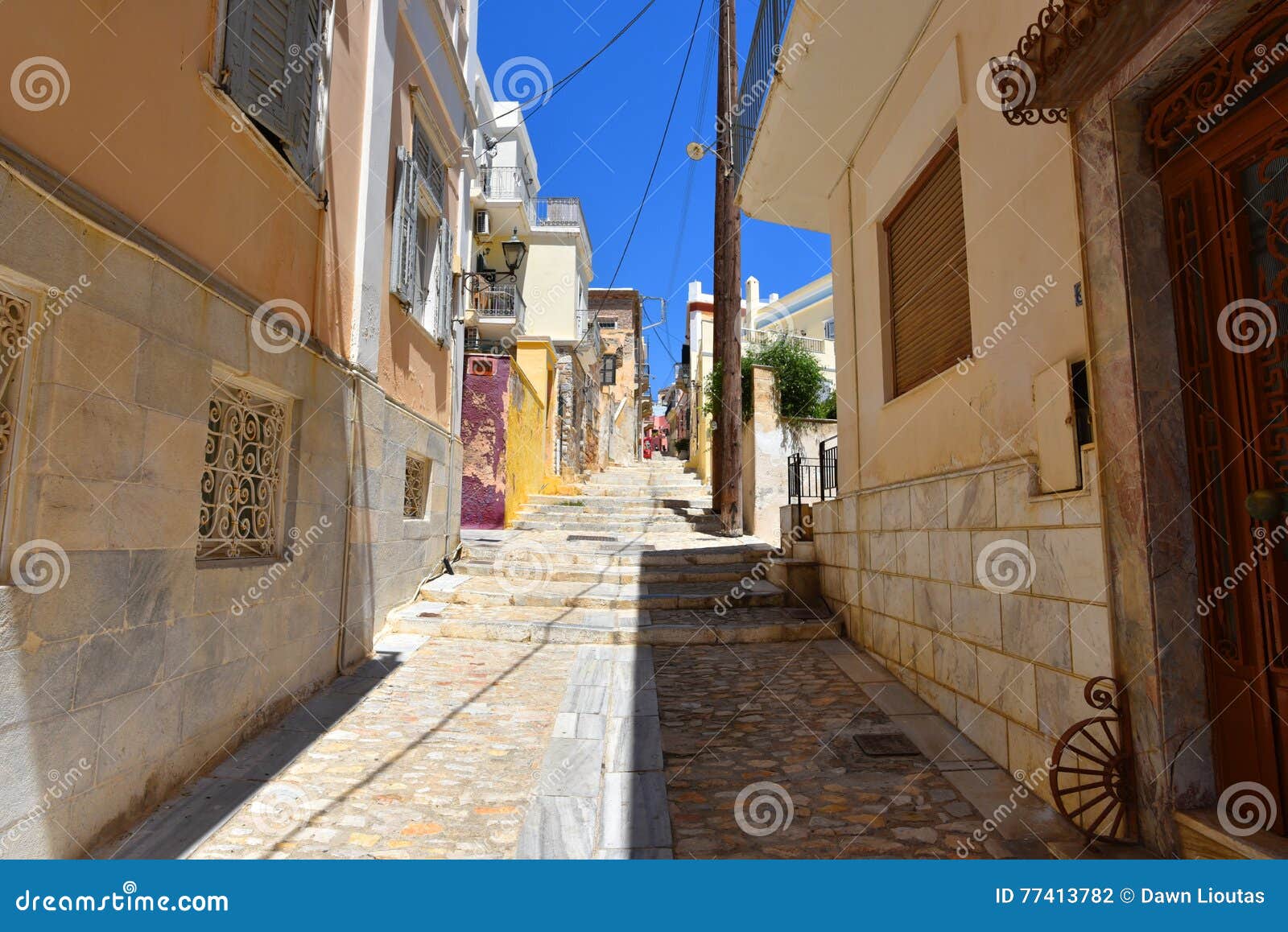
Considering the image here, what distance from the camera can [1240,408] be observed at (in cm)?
247

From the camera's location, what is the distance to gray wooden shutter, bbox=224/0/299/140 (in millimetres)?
3779

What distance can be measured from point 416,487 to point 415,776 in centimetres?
427

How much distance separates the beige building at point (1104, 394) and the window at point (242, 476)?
159 inches

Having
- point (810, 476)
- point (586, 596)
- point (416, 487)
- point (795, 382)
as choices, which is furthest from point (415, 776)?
point (795, 382)

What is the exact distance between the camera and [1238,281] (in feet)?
8.13

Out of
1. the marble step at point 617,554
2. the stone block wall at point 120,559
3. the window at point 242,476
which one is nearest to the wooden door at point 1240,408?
the stone block wall at point 120,559

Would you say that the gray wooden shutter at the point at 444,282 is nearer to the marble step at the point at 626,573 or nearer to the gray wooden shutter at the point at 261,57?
the marble step at the point at 626,573

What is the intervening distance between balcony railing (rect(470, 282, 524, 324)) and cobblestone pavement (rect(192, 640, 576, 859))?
56.5ft

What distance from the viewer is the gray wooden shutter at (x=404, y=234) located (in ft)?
20.8

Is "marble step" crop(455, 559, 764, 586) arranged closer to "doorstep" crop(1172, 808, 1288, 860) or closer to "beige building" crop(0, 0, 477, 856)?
"beige building" crop(0, 0, 477, 856)

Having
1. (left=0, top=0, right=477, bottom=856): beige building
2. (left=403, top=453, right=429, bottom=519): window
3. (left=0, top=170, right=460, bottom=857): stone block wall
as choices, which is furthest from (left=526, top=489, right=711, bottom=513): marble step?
(left=0, top=170, right=460, bottom=857): stone block wall

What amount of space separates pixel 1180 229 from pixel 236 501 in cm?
464

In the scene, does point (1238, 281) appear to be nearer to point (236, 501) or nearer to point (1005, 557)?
point (1005, 557)

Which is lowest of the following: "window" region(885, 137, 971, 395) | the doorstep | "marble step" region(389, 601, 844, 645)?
the doorstep
